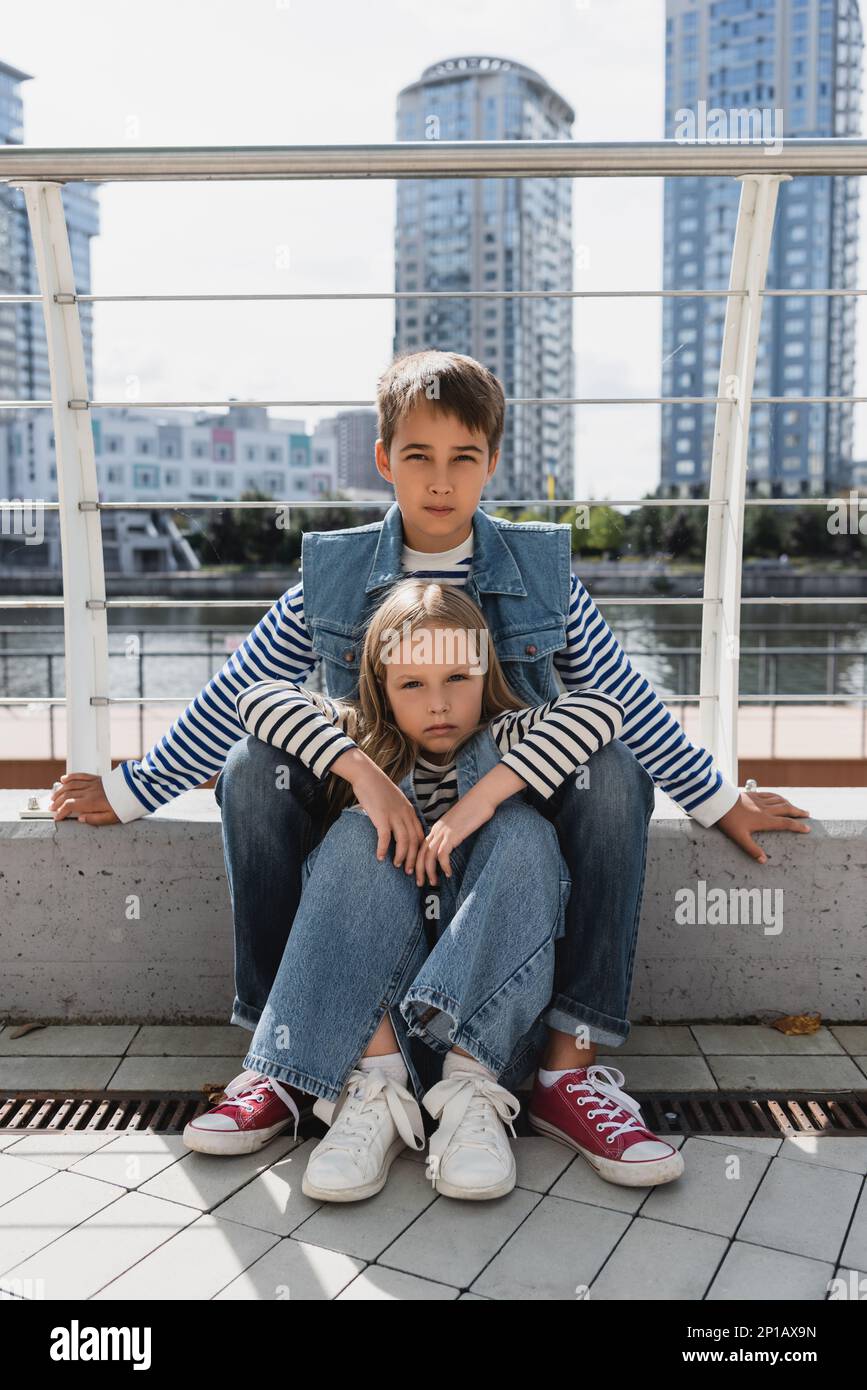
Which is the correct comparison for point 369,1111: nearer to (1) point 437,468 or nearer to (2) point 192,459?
(1) point 437,468

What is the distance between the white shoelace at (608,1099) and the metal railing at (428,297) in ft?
2.46

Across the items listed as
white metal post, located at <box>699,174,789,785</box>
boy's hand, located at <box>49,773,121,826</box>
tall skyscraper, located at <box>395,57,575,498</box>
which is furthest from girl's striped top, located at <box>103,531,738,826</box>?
tall skyscraper, located at <box>395,57,575,498</box>

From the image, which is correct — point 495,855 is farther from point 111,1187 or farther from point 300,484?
point 300,484

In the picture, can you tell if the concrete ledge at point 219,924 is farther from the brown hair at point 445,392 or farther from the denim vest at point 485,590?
the brown hair at point 445,392

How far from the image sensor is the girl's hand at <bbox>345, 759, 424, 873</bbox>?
1.63 metres

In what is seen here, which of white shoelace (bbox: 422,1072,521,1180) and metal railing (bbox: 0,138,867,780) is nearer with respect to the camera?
white shoelace (bbox: 422,1072,521,1180)

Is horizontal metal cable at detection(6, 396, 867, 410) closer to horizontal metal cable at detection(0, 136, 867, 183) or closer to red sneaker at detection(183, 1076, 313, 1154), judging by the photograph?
horizontal metal cable at detection(0, 136, 867, 183)

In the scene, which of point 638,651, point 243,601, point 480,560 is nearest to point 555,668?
point 480,560

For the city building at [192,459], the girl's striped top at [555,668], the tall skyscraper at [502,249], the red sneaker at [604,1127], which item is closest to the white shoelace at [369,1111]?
the red sneaker at [604,1127]

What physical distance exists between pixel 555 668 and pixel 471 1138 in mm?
818

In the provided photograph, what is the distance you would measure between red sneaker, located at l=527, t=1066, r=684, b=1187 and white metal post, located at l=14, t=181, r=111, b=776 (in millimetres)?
1104

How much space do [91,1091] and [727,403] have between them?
5.53 ft

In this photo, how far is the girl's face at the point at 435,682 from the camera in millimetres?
1759

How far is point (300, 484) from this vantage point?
97.0ft
